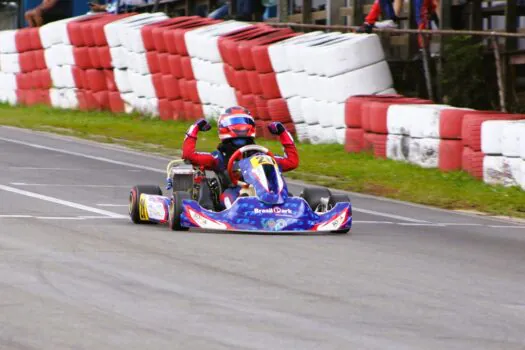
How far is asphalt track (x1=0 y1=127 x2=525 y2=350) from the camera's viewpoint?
6.94 metres

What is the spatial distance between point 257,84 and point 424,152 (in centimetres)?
428

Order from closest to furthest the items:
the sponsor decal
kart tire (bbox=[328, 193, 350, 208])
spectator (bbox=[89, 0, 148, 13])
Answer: the sponsor decal
kart tire (bbox=[328, 193, 350, 208])
spectator (bbox=[89, 0, 148, 13])

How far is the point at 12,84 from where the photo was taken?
2667cm

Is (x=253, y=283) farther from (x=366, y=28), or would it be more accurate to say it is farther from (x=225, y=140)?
(x=366, y=28)

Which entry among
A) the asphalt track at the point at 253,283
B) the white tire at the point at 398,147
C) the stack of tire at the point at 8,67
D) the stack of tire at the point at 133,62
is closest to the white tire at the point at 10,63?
the stack of tire at the point at 8,67

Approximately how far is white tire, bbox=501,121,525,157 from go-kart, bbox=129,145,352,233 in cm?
311

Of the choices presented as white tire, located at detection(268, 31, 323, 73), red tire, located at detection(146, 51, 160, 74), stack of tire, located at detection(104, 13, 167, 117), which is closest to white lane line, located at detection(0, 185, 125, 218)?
white tire, located at detection(268, 31, 323, 73)

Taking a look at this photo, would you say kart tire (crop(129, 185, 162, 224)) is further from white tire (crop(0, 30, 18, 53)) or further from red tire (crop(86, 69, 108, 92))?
white tire (crop(0, 30, 18, 53))

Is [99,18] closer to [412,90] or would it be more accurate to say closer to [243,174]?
[412,90]

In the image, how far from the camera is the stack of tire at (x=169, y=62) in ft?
72.8

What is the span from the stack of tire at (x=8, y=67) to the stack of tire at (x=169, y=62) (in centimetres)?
424

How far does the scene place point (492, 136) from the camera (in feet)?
48.7

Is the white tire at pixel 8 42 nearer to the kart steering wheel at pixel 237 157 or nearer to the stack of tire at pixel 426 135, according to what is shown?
the stack of tire at pixel 426 135

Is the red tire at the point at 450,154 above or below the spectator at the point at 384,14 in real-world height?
below
